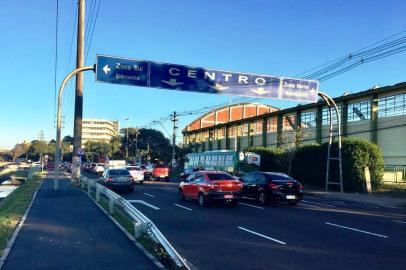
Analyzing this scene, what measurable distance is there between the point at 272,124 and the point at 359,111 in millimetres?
20567

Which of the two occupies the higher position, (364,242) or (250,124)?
(250,124)

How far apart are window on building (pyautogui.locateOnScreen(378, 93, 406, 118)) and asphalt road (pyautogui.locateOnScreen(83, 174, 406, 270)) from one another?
2773cm

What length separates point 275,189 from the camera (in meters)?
22.2

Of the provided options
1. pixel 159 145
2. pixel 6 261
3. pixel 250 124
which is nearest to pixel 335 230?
pixel 6 261

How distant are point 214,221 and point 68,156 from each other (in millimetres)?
A: 152462

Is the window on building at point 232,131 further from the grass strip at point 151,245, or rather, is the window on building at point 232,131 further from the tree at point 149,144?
the grass strip at point 151,245

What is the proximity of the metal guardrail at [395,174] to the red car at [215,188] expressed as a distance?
2323 centimetres

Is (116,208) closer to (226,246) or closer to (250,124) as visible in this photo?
(226,246)

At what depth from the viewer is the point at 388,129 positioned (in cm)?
4472

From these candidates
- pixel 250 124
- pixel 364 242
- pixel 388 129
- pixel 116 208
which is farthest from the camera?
pixel 250 124

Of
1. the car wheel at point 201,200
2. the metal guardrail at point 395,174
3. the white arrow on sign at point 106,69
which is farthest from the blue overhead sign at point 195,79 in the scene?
the metal guardrail at point 395,174

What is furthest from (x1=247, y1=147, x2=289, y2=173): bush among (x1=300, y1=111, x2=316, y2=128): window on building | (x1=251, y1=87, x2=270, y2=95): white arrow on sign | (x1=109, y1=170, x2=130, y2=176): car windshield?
(x1=109, y1=170, x2=130, y2=176): car windshield

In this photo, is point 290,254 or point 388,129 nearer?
point 290,254

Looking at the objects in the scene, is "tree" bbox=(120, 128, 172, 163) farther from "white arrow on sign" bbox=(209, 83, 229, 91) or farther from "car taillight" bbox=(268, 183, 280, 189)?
"car taillight" bbox=(268, 183, 280, 189)
